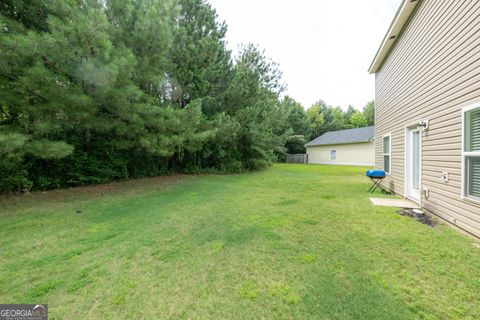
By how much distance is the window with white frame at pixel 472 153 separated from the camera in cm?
272

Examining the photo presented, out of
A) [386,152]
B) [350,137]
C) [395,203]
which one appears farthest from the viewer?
[350,137]

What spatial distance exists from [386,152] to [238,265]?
6.77 metres

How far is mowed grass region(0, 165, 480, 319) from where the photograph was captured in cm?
158

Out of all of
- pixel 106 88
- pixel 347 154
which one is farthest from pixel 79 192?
pixel 347 154

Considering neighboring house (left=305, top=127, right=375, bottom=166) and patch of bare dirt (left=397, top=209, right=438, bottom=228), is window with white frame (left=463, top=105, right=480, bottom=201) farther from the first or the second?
neighboring house (left=305, top=127, right=375, bottom=166)

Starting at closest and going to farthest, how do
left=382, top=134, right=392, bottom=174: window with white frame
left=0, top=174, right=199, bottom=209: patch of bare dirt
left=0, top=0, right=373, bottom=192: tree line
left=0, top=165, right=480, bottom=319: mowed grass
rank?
left=0, top=165, right=480, bottom=319: mowed grass < left=0, top=0, right=373, bottom=192: tree line < left=0, top=174, right=199, bottom=209: patch of bare dirt < left=382, top=134, right=392, bottom=174: window with white frame

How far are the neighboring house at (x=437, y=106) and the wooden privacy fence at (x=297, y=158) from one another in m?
17.4

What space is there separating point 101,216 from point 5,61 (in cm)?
328

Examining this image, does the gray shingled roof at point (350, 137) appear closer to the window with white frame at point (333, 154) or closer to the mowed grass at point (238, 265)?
the window with white frame at point (333, 154)

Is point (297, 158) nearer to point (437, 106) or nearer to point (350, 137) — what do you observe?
point (350, 137)

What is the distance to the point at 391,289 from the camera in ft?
5.72

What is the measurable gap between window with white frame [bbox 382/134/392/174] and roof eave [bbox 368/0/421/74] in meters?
2.51

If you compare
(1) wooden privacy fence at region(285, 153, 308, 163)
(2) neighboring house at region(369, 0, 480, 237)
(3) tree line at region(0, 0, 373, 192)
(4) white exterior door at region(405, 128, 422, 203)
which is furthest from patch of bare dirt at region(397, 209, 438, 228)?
(1) wooden privacy fence at region(285, 153, 308, 163)

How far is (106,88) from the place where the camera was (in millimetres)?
4461
